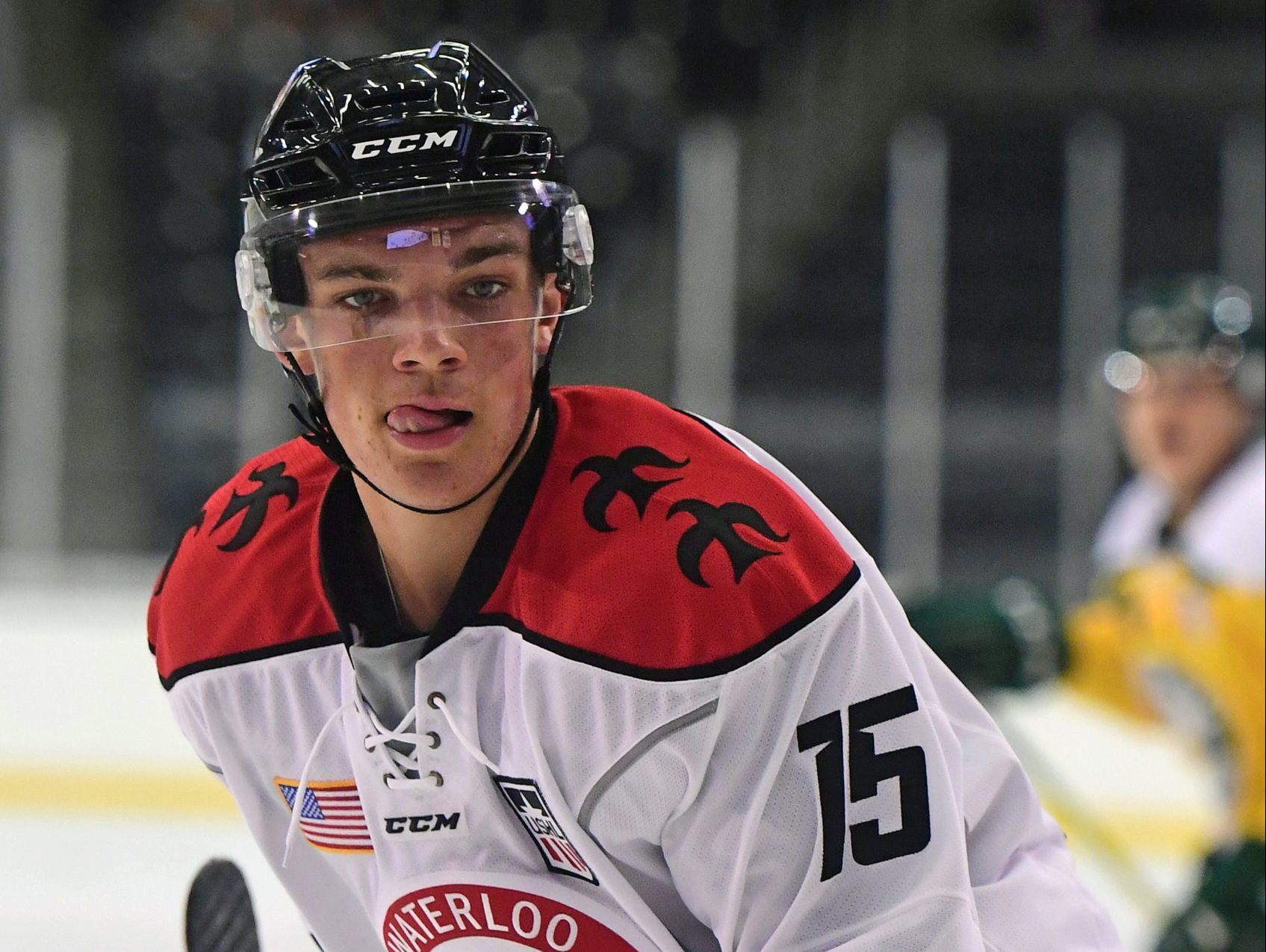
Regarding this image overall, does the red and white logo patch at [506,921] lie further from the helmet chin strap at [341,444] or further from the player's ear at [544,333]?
the player's ear at [544,333]

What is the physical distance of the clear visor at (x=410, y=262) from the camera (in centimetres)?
114

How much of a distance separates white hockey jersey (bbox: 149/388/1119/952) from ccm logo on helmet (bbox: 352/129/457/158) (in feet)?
0.74

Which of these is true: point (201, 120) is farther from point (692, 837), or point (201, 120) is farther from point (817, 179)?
point (692, 837)

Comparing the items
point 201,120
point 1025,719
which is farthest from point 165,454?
point 1025,719

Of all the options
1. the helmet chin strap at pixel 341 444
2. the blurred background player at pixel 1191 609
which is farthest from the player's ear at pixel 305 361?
the blurred background player at pixel 1191 609

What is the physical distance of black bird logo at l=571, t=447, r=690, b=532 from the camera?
1134 mm

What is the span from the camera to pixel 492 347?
1.16 m

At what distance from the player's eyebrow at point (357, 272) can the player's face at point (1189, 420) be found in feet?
6.20

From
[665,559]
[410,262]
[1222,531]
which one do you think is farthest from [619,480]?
[1222,531]

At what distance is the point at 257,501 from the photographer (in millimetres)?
1361

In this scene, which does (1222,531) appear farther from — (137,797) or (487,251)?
(137,797)

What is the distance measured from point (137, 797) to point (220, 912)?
221 centimetres

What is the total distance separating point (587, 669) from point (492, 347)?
24cm

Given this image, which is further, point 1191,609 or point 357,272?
point 1191,609
